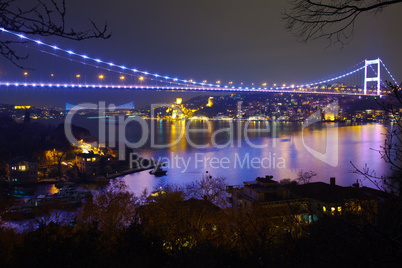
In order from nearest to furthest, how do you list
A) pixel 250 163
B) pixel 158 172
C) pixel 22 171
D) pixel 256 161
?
pixel 22 171 → pixel 158 172 → pixel 250 163 → pixel 256 161

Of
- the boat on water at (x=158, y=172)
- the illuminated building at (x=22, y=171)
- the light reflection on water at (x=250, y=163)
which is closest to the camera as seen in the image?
the light reflection on water at (x=250, y=163)

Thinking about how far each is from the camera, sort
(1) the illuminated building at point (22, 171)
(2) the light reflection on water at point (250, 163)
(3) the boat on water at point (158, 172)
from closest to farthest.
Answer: (2) the light reflection on water at point (250, 163)
(1) the illuminated building at point (22, 171)
(3) the boat on water at point (158, 172)

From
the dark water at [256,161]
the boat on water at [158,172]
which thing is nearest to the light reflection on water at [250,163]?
the dark water at [256,161]

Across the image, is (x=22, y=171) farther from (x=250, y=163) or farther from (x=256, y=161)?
(x=256, y=161)

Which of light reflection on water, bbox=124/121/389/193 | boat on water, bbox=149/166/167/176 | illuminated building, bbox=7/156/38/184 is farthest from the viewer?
boat on water, bbox=149/166/167/176

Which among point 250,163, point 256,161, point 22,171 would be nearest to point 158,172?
point 250,163

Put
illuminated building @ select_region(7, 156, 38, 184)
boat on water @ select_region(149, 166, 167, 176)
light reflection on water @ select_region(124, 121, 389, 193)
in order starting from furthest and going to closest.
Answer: boat on water @ select_region(149, 166, 167, 176)
illuminated building @ select_region(7, 156, 38, 184)
light reflection on water @ select_region(124, 121, 389, 193)

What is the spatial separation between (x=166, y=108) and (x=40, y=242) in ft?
114

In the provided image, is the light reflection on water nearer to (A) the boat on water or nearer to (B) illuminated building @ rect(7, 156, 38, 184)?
(A) the boat on water

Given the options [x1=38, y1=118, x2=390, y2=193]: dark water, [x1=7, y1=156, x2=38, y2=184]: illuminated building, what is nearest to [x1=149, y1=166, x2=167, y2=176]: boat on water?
[x1=38, y1=118, x2=390, y2=193]: dark water

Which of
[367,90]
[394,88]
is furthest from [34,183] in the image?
[367,90]

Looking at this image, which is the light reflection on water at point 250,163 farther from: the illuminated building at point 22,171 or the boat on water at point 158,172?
the illuminated building at point 22,171

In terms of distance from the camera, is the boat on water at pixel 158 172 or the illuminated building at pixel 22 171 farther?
the boat on water at pixel 158 172

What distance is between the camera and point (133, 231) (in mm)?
1794
